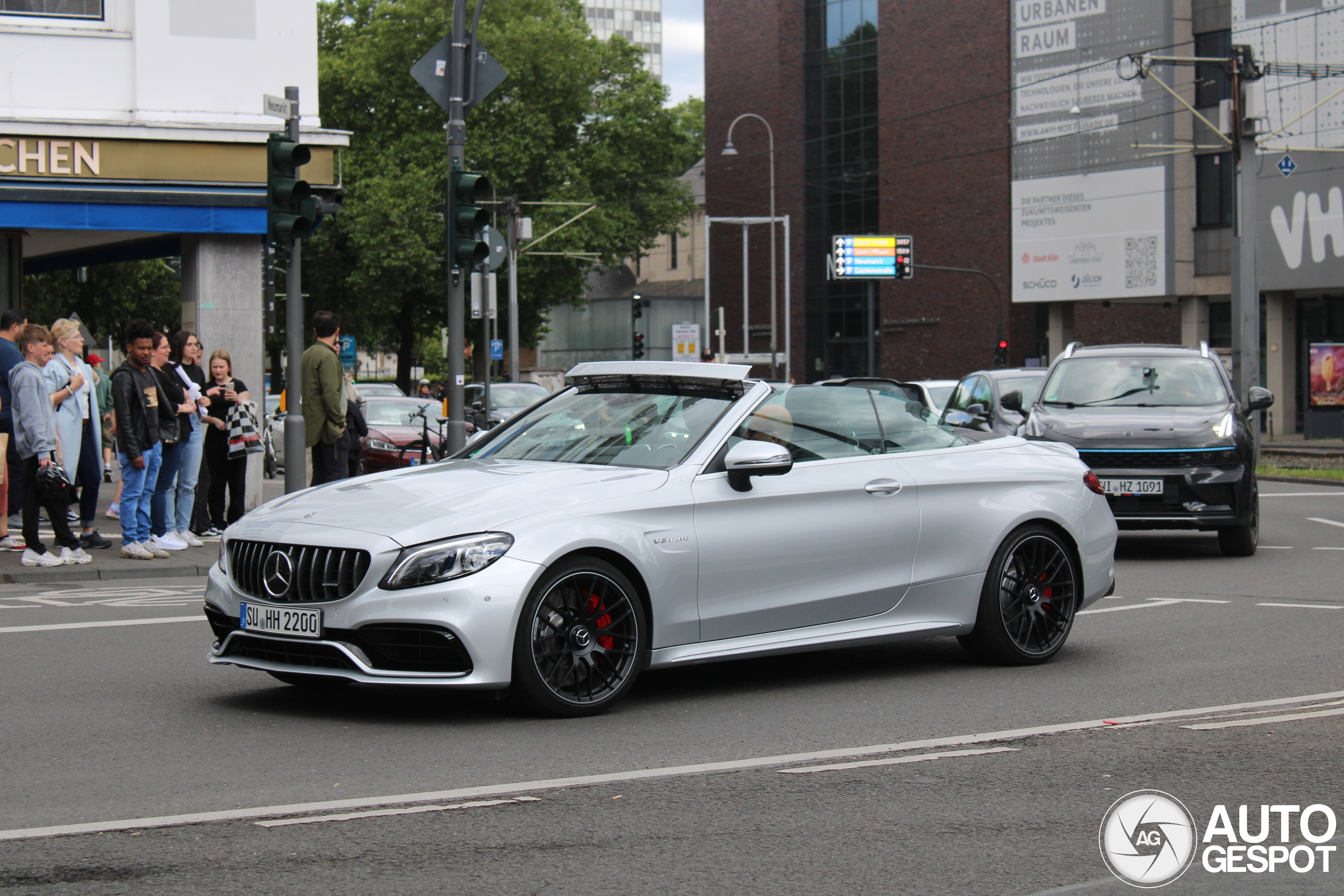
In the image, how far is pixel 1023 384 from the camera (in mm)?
18266

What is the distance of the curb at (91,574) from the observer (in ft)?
39.9

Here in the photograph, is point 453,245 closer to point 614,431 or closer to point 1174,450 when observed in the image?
point 1174,450

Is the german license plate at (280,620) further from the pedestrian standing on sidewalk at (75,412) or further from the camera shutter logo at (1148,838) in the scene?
the pedestrian standing on sidewalk at (75,412)

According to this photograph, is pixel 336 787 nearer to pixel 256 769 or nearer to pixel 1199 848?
pixel 256 769

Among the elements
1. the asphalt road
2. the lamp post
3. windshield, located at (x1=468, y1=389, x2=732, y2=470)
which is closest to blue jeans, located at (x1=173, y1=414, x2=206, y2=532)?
the asphalt road

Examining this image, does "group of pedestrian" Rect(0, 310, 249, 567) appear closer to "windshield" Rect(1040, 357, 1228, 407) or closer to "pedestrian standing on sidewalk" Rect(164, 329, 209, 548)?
"pedestrian standing on sidewalk" Rect(164, 329, 209, 548)

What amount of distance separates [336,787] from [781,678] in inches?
117

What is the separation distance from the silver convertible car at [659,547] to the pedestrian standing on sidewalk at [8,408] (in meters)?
6.81

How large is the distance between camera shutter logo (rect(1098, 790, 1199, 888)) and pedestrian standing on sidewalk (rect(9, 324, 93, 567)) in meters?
9.51

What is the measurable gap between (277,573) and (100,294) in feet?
139

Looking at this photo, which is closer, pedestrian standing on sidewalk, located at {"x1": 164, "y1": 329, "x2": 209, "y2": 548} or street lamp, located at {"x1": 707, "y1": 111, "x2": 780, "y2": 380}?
pedestrian standing on sidewalk, located at {"x1": 164, "y1": 329, "x2": 209, "y2": 548}

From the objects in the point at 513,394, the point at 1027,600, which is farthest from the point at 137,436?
the point at 513,394

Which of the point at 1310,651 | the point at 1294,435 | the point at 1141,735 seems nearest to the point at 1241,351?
the point at 1294,435

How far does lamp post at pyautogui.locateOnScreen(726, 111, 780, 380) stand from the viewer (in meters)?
58.3
